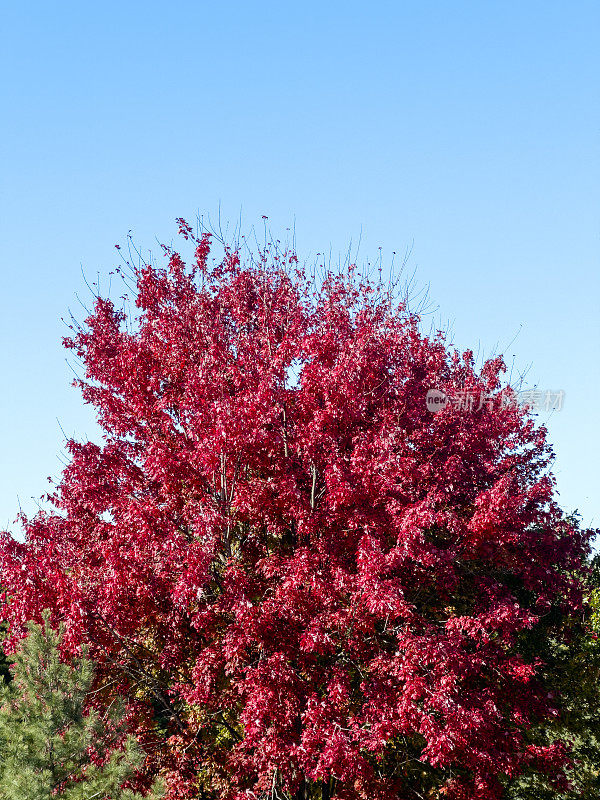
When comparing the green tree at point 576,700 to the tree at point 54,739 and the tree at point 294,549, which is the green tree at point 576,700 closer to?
the tree at point 294,549

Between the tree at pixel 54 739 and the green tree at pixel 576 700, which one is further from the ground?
the green tree at pixel 576 700

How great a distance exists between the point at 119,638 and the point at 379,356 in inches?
245

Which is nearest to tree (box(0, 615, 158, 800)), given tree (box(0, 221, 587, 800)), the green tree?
tree (box(0, 221, 587, 800))

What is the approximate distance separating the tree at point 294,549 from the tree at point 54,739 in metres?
2.10

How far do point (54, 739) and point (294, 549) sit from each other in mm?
4999

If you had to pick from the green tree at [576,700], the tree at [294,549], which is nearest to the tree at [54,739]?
the tree at [294,549]

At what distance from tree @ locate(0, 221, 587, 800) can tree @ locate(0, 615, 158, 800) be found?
6.89 feet

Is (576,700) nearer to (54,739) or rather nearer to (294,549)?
(294,549)

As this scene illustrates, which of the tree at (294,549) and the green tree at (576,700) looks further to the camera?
the green tree at (576,700)

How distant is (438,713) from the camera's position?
1185 centimetres

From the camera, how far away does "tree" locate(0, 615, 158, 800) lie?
28.1 ft

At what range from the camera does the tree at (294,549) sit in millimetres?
11289

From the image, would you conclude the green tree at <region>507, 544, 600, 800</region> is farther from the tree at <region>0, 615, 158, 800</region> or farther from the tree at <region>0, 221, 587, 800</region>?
the tree at <region>0, 615, 158, 800</region>

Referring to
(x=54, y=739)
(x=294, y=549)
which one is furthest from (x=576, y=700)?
(x=54, y=739)
